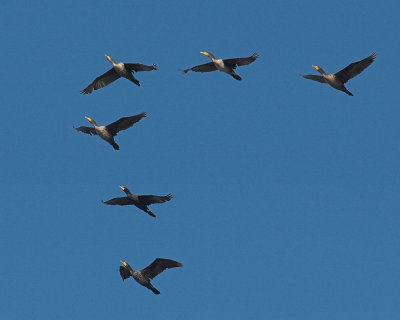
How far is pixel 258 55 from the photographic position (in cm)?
7144

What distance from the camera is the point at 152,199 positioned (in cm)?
7175

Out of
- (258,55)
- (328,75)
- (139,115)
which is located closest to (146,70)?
(139,115)

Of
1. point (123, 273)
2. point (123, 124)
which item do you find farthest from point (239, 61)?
point (123, 273)

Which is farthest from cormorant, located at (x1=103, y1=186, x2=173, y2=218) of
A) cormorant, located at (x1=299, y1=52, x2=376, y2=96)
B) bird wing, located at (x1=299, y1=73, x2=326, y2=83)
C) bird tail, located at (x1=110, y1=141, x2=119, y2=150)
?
cormorant, located at (x1=299, y1=52, x2=376, y2=96)

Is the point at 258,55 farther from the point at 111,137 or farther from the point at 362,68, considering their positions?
the point at 111,137

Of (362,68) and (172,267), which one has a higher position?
(362,68)

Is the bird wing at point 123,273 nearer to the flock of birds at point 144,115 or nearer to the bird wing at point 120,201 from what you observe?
the flock of birds at point 144,115

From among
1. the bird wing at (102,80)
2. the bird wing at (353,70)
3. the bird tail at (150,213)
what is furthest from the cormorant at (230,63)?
the bird tail at (150,213)

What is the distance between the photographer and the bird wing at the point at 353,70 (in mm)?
70500

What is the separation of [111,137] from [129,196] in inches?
171

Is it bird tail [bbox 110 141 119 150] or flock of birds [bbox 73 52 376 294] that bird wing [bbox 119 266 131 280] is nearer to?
flock of birds [bbox 73 52 376 294]

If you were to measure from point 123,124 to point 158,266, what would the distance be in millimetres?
10425

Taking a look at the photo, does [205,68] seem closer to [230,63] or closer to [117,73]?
[230,63]

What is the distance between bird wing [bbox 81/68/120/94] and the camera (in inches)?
3027
